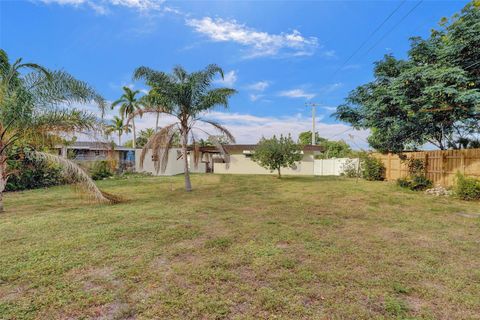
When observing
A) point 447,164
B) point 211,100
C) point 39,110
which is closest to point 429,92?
point 447,164

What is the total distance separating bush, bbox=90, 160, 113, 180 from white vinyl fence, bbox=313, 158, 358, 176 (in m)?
16.9

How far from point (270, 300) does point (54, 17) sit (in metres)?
10.4

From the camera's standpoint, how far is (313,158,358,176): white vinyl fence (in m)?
20.5

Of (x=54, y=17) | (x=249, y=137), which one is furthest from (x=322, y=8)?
(x=249, y=137)

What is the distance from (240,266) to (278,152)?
502 inches

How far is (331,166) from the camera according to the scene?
73.7 feet

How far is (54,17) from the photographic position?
8203mm

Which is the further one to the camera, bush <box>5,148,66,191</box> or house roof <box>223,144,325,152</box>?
house roof <box>223,144,325,152</box>

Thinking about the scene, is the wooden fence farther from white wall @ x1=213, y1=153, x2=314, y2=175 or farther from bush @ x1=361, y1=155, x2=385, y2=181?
white wall @ x1=213, y1=153, x2=314, y2=175

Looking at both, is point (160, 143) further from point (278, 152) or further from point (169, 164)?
point (169, 164)

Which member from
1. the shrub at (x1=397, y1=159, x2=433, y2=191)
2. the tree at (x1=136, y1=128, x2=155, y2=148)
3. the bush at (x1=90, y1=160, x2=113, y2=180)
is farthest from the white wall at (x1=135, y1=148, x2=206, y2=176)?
the tree at (x1=136, y1=128, x2=155, y2=148)

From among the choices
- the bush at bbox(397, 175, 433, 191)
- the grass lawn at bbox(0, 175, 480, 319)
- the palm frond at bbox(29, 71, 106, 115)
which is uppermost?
the palm frond at bbox(29, 71, 106, 115)

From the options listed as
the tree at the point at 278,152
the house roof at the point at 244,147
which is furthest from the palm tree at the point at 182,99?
the house roof at the point at 244,147

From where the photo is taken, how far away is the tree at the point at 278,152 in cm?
1580
